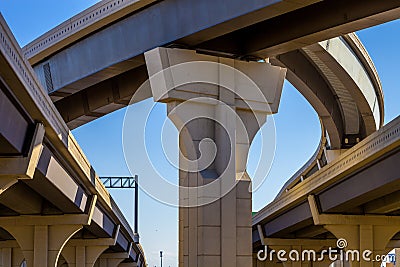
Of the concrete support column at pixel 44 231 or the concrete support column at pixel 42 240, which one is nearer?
the concrete support column at pixel 44 231

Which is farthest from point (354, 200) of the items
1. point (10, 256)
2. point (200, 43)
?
point (10, 256)

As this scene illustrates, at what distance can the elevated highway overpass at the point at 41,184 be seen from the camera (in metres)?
15.9

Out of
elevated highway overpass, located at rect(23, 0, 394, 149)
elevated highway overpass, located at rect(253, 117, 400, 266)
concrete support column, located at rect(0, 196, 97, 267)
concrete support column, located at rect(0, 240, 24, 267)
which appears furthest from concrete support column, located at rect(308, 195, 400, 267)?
concrete support column, located at rect(0, 240, 24, 267)

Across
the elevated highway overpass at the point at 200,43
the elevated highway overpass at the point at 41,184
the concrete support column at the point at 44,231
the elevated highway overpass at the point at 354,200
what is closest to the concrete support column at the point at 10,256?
the elevated highway overpass at the point at 41,184

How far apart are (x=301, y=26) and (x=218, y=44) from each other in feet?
5.99

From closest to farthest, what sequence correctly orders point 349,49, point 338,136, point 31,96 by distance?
point 31,96
point 349,49
point 338,136

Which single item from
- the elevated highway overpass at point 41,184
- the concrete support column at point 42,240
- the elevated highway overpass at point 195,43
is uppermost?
the elevated highway overpass at point 195,43

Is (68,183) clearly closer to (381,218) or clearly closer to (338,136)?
(381,218)

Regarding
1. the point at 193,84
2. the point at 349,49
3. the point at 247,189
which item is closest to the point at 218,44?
the point at 193,84

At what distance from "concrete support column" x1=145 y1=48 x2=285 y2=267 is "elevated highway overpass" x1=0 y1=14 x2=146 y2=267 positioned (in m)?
2.53

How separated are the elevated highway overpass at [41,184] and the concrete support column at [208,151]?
2526 millimetres

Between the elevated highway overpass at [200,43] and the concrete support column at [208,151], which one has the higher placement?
the elevated highway overpass at [200,43]

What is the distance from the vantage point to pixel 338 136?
3638cm

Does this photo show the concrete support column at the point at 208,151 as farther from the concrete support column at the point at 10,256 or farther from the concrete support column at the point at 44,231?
the concrete support column at the point at 10,256
